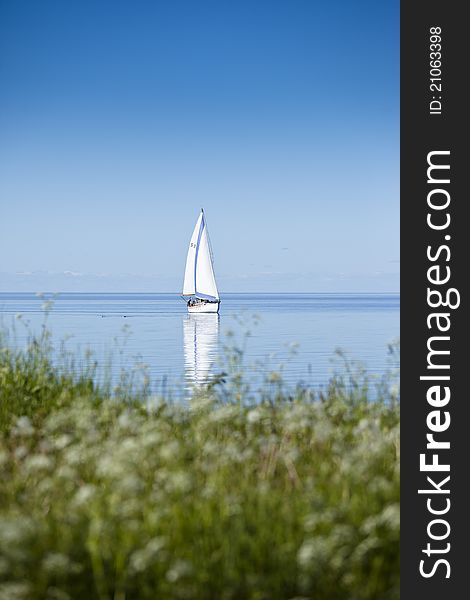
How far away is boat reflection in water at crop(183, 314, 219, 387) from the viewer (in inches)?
760

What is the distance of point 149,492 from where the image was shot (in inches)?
202

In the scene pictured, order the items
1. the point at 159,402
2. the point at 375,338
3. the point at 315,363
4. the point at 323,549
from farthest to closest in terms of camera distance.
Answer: the point at 375,338
the point at 315,363
the point at 159,402
the point at 323,549

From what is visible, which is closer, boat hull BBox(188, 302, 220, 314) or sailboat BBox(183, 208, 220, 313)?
sailboat BBox(183, 208, 220, 313)

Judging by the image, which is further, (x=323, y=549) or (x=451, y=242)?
(x=451, y=242)

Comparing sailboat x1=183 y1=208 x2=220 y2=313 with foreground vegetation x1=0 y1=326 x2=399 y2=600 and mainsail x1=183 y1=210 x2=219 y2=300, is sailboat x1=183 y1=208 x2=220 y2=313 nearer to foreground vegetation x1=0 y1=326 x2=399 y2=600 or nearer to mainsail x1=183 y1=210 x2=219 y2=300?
mainsail x1=183 y1=210 x2=219 y2=300

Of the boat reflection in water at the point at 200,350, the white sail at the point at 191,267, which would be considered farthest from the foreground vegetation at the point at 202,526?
the white sail at the point at 191,267

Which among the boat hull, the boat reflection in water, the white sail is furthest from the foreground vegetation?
the boat hull

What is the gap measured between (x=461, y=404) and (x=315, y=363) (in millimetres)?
16587

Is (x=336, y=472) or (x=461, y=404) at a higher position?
(x=461, y=404)

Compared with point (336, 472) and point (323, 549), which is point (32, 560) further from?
point (336, 472)

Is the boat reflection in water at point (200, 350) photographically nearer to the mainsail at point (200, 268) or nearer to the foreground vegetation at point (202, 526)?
the mainsail at point (200, 268)

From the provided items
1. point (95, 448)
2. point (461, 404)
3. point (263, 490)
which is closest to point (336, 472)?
point (263, 490)

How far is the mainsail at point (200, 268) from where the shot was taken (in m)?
52.1

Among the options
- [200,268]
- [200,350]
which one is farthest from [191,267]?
[200,350]
